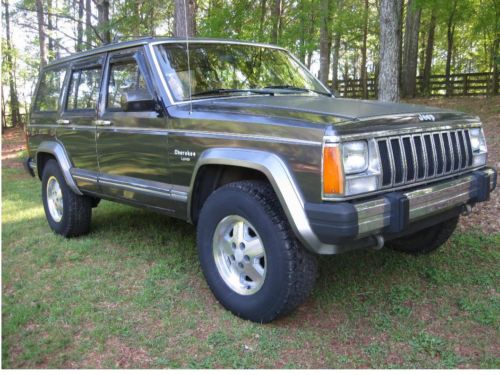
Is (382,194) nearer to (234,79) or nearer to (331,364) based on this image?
(331,364)

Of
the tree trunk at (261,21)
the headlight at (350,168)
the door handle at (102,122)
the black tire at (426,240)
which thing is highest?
the tree trunk at (261,21)

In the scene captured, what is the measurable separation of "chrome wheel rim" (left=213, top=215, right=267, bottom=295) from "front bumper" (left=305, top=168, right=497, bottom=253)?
0.57 metres

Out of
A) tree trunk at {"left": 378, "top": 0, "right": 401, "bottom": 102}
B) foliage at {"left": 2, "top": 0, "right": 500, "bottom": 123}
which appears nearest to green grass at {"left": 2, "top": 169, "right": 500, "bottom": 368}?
tree trunk at {"left": 378, "top": 0, "right": 401, "bottom": 102}

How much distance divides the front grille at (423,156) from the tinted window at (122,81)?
6.95 ft

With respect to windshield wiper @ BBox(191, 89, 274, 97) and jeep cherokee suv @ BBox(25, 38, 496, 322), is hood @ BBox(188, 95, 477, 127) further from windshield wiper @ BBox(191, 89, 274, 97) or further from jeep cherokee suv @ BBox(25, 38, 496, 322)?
windshield wiper @ BBox(191, 89, 274, 97)

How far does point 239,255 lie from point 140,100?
4.90 ft

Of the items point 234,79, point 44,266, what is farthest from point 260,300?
point 44,266

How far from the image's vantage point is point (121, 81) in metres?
4.38

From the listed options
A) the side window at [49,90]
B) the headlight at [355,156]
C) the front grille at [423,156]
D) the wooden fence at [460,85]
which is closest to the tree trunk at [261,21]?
the wooden fence at [460,85]

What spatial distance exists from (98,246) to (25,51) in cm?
2694

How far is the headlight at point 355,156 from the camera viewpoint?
8.85 ft

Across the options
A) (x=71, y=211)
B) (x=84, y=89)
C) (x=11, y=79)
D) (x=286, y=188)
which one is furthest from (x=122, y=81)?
(x=11, y=79)

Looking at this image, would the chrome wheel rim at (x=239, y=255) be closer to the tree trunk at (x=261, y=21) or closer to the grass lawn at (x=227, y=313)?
the grass lawn at (x=227, y=313)

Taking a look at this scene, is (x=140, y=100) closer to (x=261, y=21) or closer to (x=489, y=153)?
(x=489, y=153)
